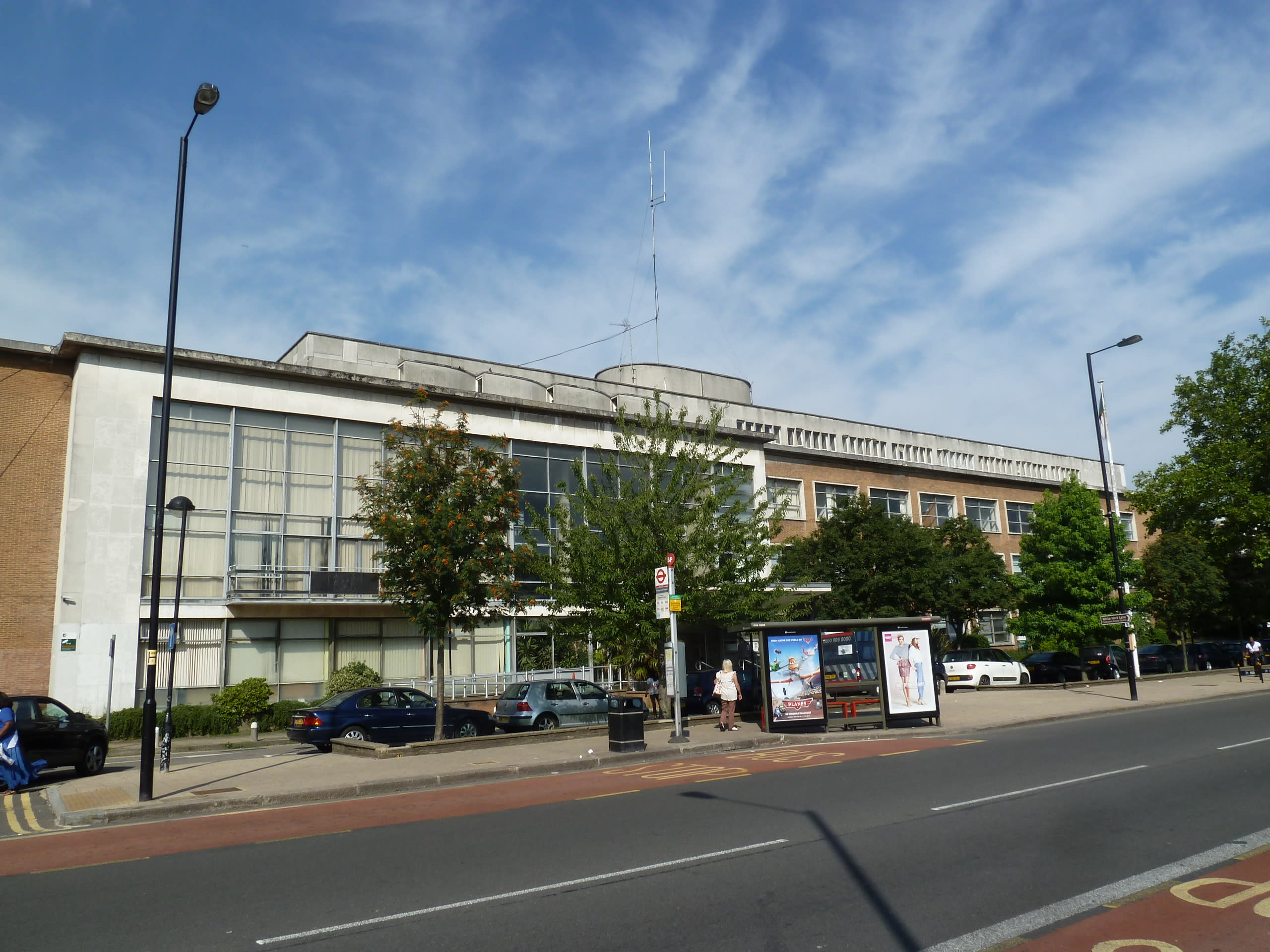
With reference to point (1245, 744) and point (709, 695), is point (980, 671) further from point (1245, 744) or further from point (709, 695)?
point (1245, 744)

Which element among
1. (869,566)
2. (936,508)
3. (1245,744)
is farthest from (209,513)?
(936,508)

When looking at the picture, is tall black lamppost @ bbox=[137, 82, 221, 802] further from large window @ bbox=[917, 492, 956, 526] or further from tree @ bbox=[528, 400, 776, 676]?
large window @ bbox=[917, 492, 956, 526]

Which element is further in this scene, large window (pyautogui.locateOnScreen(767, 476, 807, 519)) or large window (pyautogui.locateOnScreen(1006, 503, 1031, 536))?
large window (pyautogui.locateOnScreen(1006, 503, 1031, 536))

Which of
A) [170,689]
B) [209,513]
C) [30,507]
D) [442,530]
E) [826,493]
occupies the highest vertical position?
[826,493]

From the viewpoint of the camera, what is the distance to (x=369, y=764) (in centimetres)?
1691

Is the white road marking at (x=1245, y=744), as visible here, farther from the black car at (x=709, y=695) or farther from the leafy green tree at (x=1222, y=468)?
the leafy green tree at (x=1222, y=468)

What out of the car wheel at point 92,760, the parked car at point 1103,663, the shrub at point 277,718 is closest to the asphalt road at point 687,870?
the car wheel at point 92,760

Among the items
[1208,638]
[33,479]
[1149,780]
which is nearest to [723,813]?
[1149,780]

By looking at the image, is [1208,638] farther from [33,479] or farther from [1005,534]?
[33,479]

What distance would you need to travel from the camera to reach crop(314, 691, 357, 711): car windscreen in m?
21.1

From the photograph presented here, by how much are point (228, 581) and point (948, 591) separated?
27.6 meters

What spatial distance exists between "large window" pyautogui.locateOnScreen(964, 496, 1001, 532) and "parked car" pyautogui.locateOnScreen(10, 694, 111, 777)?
5074cm

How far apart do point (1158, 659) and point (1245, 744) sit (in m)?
28.3

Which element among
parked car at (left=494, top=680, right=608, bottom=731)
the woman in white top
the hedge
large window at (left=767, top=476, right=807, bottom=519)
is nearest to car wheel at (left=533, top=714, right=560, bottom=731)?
parked car at (left=494, top=680, right=608, bottom=731)
